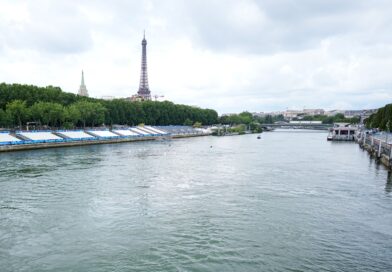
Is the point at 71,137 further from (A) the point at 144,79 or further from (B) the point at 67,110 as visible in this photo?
(A) the point at 144,79

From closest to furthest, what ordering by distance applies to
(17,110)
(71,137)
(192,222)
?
1. (192,222)
2. (17,110)
3. (71,137)

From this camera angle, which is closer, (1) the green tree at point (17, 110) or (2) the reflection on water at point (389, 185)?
(2) the reflection on water at point (389, 185)

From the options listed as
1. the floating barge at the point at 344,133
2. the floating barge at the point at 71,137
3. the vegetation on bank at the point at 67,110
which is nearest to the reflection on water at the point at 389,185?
the floating barge at the point at 71,137

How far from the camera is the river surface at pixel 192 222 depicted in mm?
9391

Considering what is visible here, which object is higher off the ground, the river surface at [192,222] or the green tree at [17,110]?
the green tree at [17,110]

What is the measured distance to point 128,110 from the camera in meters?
73.7

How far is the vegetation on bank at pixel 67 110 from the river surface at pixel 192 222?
27.9 metres

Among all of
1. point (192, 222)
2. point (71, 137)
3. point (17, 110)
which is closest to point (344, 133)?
point (71, 137)

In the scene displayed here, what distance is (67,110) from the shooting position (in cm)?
5350

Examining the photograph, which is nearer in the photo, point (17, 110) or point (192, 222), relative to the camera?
point (192, 222)

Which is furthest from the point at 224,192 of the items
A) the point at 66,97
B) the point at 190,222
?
the point at 66,97

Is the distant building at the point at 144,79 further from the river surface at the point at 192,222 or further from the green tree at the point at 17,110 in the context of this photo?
the river surface at the point at 192,222

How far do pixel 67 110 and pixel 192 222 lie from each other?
45821mm

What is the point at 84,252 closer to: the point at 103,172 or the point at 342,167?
the point at 103,172
